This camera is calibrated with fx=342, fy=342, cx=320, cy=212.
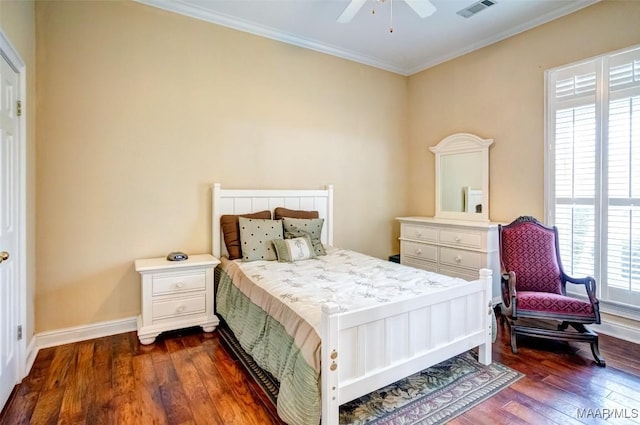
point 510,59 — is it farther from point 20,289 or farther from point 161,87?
point 20,289

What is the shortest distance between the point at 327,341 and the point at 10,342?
6.61ft

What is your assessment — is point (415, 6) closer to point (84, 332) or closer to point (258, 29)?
point (258, 29)

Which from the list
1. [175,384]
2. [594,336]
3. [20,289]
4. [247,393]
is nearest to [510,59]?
[594,336]

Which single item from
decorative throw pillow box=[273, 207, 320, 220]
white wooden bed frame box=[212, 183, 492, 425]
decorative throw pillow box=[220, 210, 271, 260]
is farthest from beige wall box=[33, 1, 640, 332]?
white wooden bed frame box=[212, 183, 492, 425]

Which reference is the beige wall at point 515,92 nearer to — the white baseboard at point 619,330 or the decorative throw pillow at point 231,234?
the white baseboard at point 619,330

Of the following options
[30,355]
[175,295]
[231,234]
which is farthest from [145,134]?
[30,355]

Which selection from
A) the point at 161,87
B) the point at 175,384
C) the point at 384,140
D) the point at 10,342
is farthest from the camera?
the point at 384,140

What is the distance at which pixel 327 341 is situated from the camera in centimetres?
169

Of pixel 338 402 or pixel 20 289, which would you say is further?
pixel 20 289

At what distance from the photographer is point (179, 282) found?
2996 millimetres

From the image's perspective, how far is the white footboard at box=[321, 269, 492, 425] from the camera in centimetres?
172

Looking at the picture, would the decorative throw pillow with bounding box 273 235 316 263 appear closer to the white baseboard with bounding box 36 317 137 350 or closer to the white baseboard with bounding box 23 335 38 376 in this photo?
the white baseboard with bounding box 36 317 137 350

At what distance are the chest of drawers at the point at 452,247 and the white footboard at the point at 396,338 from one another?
132 cm

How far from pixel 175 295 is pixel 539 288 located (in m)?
3.26
